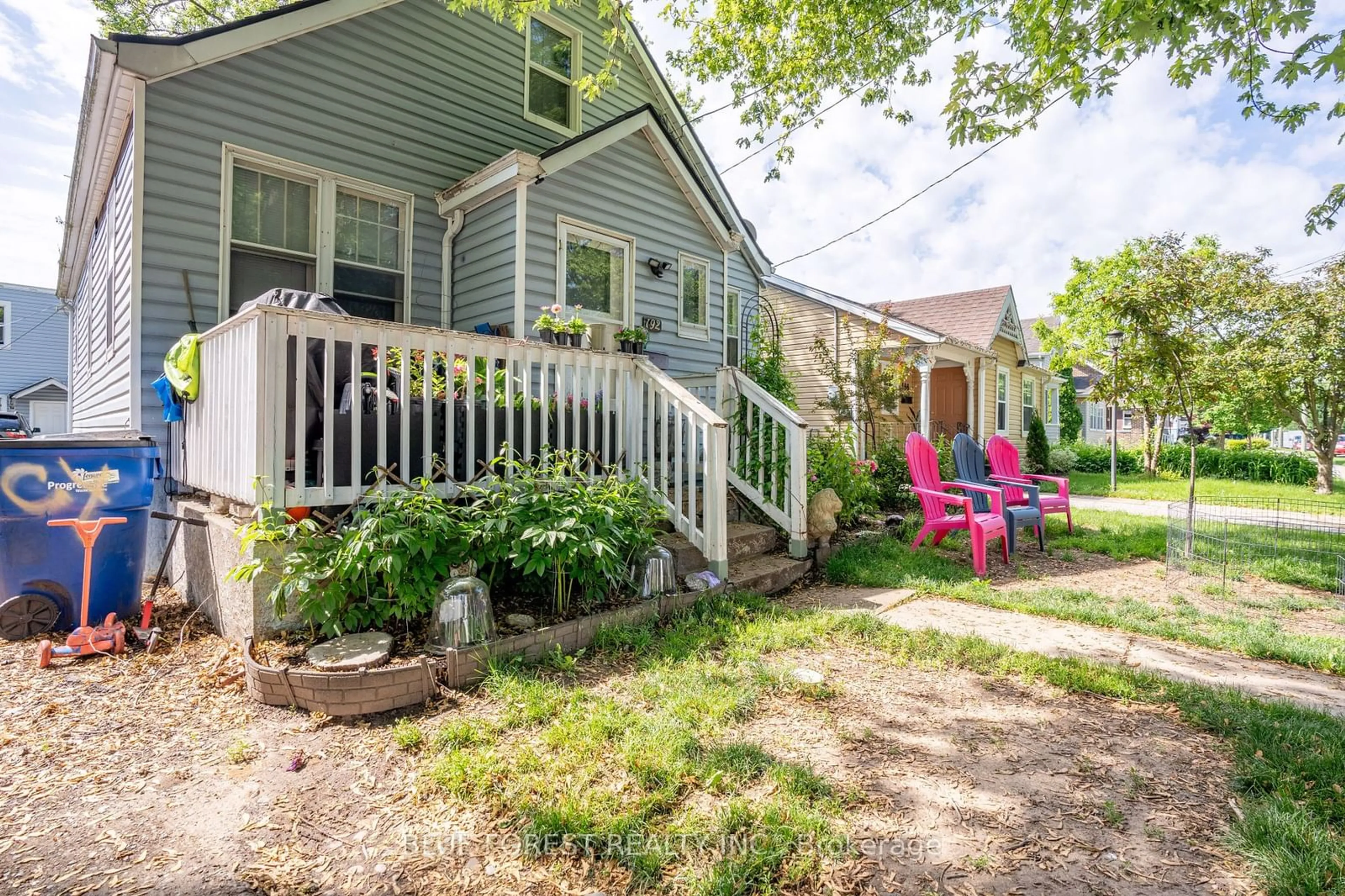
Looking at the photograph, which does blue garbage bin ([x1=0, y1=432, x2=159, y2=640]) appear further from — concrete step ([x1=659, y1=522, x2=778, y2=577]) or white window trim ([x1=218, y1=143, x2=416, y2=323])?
concrete step ([x1=659, y1=522, x2=778, y2=577])

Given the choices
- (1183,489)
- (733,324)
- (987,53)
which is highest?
(987,53)

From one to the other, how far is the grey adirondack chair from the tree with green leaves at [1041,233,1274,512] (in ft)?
4.15

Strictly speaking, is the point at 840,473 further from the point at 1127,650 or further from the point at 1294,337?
the point at 1294,337

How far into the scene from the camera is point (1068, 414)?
69.7 feet

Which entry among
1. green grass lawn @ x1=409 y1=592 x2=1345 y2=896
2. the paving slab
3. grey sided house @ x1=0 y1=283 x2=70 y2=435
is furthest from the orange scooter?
grey sided house @ x1=0 y1=283 x2=70 y2=435

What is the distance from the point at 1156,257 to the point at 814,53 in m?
4.91

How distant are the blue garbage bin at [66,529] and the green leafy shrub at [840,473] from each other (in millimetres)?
5103

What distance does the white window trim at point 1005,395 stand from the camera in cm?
1642

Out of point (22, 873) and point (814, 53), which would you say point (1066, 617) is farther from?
point (814, 53)

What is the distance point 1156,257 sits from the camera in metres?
7.30

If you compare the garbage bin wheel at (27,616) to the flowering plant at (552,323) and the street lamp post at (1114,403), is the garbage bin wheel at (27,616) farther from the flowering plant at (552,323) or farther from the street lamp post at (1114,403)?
the street lamp post at (1114,403)

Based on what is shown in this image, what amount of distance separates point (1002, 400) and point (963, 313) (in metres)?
2.73

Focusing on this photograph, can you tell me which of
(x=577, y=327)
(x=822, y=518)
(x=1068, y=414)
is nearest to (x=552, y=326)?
(x=577, y=327)

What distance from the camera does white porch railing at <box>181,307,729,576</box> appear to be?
297cm
